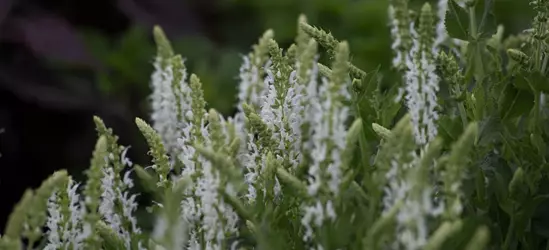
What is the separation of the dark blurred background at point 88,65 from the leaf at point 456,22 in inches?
66.7

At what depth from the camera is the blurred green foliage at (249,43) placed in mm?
2873

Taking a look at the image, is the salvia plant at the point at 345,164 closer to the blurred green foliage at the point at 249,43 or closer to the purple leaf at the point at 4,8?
the blurred green foliage at the point at 249,43

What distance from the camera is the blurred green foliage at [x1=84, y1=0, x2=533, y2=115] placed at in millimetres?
2873

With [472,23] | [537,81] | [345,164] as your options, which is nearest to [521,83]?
[537,81]

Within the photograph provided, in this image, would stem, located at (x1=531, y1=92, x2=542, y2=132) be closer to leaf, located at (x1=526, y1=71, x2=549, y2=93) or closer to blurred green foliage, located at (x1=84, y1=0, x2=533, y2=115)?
leaf, located at (x1=526, y1=71, x2=549, y2=93)

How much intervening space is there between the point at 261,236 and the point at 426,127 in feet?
0.88

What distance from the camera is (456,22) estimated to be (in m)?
1.24

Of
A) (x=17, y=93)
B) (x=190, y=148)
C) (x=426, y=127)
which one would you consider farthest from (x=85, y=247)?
(x=17, y=93)

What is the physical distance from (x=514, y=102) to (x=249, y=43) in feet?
8.14

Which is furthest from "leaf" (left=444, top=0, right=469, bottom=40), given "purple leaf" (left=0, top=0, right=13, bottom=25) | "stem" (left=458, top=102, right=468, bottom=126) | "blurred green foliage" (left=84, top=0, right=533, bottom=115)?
"purple leaf" (left=0, top=0, right=13, bottom=25)

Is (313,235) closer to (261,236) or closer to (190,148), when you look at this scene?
(261,236)

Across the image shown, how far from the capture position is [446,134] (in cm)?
110

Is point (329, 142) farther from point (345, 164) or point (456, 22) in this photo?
point (456, 22)

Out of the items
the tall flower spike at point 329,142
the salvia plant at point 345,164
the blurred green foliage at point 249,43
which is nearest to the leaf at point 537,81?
the salvia plant at point 345,164
